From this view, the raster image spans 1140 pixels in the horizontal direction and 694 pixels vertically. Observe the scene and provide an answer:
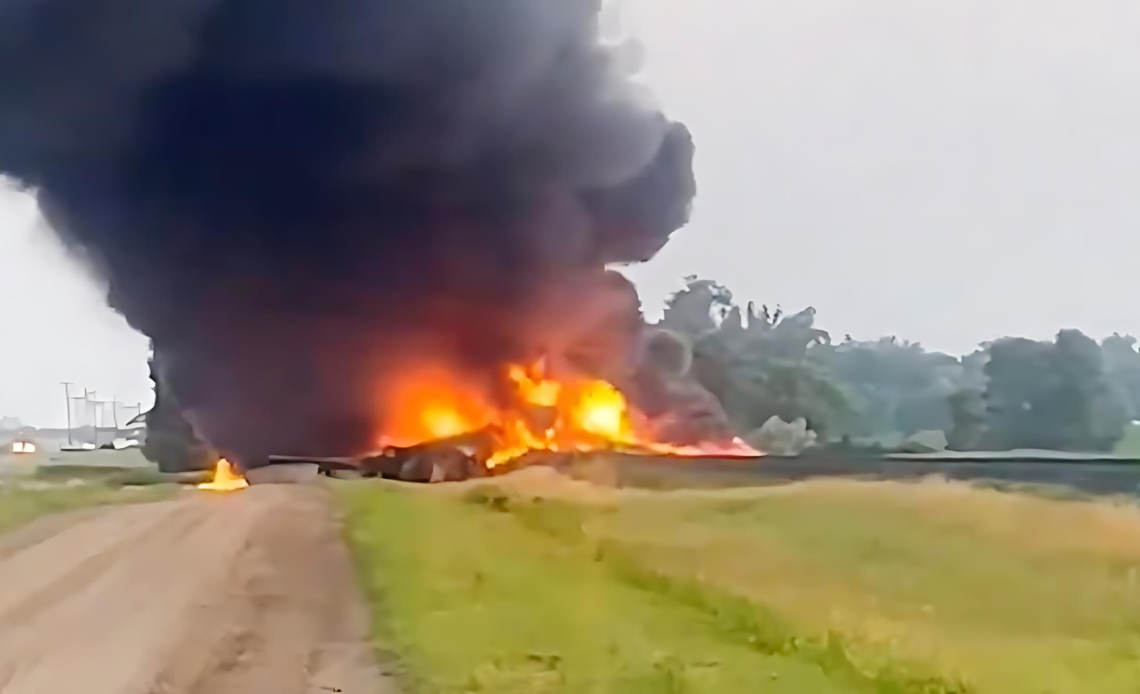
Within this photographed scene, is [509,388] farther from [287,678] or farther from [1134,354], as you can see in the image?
[287,678]

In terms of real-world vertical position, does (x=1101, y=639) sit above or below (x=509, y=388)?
below

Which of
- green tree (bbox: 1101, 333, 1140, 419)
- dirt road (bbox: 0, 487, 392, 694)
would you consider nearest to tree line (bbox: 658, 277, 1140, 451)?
green tree (bbox: 1101, 333, 1140, 419)

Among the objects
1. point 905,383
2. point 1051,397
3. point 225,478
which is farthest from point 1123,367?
point 225,478

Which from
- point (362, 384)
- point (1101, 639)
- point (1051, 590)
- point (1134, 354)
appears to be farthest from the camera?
point (362, 384)

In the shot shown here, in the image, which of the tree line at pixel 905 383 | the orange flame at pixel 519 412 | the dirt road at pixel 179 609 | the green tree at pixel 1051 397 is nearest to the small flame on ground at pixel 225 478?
the orange flame at pixel 519 412

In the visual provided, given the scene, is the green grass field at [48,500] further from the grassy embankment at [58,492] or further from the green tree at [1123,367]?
the green tree at [1123,367]

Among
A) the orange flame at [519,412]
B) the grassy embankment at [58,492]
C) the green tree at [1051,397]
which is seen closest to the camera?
the green tree at [1051,397]

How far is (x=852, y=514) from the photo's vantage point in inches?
468

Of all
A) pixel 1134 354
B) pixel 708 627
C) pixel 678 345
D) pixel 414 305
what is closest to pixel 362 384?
pixel 414 305

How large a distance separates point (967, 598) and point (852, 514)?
297 centimetres

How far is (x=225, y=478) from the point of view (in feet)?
105

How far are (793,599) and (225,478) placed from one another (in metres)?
26.2

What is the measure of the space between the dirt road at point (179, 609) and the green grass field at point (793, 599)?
0.63 meters

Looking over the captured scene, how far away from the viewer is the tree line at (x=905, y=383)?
52.9 feet
